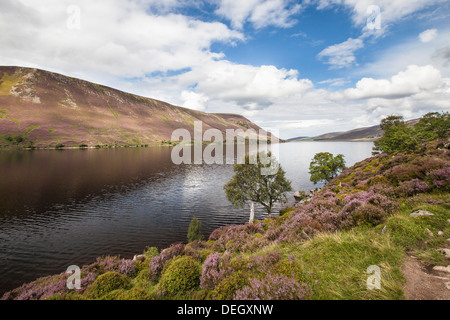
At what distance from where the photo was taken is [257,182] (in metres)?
35.8

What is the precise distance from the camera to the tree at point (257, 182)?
34781 millimetres

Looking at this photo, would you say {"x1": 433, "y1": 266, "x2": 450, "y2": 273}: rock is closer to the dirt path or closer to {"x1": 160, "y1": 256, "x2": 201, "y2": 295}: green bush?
the dirt path

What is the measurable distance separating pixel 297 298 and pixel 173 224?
98.6 ft

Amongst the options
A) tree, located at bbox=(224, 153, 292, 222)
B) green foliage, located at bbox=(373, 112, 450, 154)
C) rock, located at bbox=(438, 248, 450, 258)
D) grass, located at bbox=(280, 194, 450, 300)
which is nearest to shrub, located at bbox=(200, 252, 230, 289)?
grass, located at bbox=(280, 194, 450, 300)

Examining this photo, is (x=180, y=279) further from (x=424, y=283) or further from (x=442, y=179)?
(x=442, y=179)

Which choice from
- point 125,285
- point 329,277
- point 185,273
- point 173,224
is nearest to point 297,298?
point 329,277

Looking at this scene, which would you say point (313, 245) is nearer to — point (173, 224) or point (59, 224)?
point (173, 224)

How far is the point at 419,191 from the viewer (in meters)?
12.0

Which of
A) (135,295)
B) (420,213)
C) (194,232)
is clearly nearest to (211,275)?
(135,295)

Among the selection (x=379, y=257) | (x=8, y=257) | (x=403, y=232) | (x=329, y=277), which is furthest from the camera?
(x=8, y=257)

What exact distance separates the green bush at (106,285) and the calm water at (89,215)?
15.5m

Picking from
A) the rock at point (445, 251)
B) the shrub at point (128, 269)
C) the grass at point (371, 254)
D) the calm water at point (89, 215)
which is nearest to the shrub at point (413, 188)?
the grass at point (371, 254)

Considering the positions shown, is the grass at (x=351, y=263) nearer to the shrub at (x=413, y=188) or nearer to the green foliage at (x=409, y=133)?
the shrub at (x=413, y=188)

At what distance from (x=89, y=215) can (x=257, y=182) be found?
99.2ft
